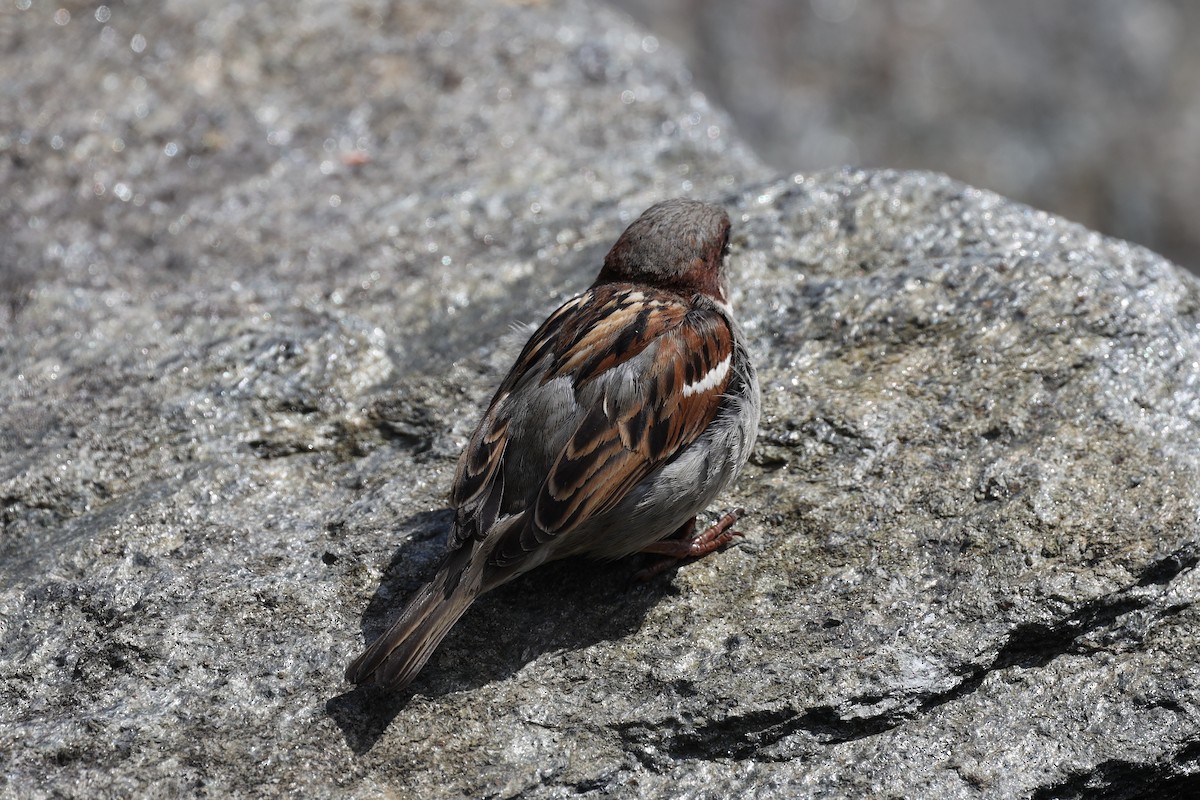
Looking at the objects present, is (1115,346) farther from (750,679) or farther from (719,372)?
(750,679)

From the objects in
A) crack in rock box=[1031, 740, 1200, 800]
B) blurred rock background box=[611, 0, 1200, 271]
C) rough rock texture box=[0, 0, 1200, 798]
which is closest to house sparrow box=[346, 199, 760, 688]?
rough rock texture box=[0, 0, 1200, 798]

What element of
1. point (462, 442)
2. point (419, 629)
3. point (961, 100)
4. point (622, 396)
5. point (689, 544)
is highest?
point (961, 100)

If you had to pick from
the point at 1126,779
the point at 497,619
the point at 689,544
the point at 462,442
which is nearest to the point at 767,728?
the point at 689,544

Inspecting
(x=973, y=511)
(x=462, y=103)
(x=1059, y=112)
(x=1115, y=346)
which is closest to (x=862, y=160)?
(x=1059, y=112)

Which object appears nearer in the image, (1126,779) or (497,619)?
(1126,779)

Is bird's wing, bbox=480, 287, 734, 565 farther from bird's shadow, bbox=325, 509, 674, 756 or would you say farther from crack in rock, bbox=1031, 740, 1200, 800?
crack in rock, bbox=1031, 740, 1200, 800

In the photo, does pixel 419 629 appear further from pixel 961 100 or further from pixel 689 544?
pixel 961 100

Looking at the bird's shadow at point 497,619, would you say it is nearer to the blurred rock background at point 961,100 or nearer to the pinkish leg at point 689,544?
the pinkish leg at point 689,544
